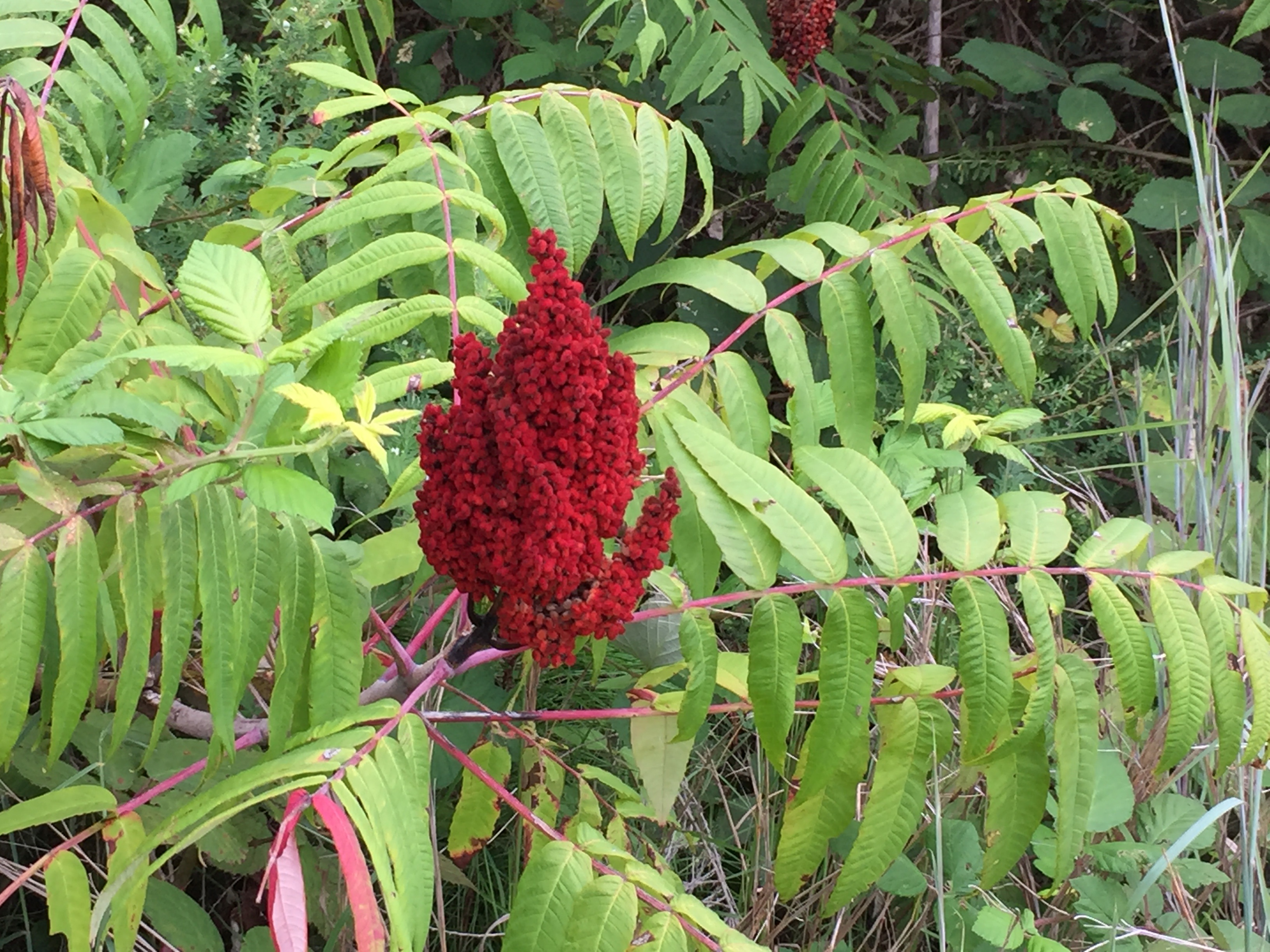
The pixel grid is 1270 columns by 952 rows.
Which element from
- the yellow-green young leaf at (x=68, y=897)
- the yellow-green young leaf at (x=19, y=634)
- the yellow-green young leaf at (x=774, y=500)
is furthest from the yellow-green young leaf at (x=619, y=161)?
the yellow-green young leaf at (x=68, y=897)

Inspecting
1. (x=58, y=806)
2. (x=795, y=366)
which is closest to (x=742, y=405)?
(x=795, y=366)

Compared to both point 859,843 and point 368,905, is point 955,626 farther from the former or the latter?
point 368,905

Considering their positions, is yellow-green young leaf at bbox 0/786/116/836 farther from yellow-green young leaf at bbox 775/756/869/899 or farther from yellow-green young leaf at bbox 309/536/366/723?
yellow-green young leaf at bbox 775/756/869/899

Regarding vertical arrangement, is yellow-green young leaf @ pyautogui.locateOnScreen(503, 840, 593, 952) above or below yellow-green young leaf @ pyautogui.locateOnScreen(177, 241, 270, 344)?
below

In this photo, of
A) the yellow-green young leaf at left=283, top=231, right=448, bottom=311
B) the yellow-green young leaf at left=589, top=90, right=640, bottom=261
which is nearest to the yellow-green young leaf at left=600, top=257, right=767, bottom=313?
the yellow-green young leaf at left=589, top=90, right=640, bottom=261

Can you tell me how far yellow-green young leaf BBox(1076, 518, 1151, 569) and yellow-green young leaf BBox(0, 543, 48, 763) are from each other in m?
1.13

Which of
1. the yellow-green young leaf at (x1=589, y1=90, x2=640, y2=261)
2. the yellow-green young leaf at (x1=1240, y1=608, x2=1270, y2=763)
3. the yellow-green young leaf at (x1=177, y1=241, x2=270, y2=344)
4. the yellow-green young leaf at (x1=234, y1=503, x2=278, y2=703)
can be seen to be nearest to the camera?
the yellow-green young leaf at (x1=177, y1=241, x2=270, y2=344)

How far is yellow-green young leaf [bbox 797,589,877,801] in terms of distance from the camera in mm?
1203

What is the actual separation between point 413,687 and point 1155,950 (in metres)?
1.18

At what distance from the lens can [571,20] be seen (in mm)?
3180

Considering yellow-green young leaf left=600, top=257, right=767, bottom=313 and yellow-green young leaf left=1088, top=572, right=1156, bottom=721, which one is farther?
yellow-green young leaf left=600, top=257, right=767, bottom=313

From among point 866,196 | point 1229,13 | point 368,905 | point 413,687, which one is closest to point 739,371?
point 413,687

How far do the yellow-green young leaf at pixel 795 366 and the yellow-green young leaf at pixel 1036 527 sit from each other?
27cm

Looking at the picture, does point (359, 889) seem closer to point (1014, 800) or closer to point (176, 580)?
point (176, 580)
